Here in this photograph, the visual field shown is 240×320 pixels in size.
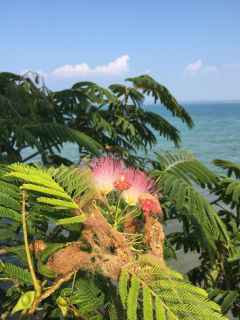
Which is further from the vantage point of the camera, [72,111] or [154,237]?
[72,111]

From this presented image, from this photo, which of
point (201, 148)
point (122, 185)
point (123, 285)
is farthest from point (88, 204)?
point (201, 148)

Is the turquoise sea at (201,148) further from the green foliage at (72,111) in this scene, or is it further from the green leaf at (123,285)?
the green foliage at (72,111)

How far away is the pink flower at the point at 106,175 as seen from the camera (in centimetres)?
99

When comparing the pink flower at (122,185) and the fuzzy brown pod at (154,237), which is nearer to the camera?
the fuzzy brown pod at (154,237)

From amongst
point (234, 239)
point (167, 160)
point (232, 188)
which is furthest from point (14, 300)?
point (234, 239)

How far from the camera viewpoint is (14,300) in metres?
1.55

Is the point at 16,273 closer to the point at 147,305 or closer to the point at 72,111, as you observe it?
the point at 147,305

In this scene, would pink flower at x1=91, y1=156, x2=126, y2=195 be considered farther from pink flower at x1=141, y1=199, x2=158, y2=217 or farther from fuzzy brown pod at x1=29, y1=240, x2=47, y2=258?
fuzzy brown pod at x1=29, y1=240, x2=47, y2=258

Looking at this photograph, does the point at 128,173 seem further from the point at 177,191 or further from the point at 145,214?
the point at 177,191

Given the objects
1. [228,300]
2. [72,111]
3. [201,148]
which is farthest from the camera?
[201,148]

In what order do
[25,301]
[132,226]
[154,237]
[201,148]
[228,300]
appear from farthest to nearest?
→ [201,148] → [228,300] → [132,226] → [154,237] → [25,301]

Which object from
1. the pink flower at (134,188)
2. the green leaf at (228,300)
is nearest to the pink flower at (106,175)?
the pink flower at (134,188)

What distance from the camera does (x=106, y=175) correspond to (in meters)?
1.01

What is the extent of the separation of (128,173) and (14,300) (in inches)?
43.7
